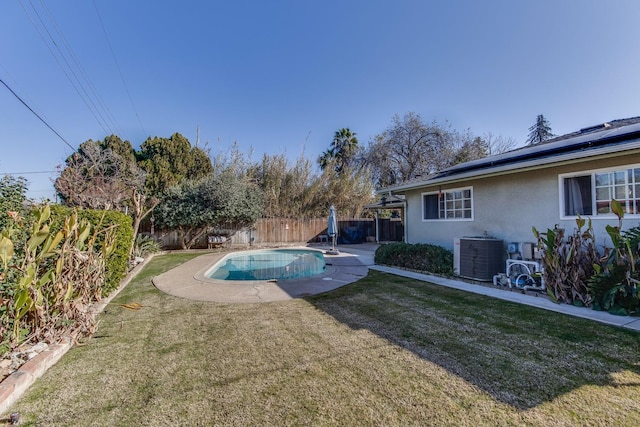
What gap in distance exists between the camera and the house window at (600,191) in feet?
19.1

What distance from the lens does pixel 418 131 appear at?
25641mm

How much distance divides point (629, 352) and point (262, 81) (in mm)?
16795

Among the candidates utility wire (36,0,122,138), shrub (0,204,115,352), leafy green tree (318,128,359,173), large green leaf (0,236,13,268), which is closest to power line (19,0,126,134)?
utility wire (36,0,122,138)

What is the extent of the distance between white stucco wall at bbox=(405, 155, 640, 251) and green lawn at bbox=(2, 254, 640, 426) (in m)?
2.66

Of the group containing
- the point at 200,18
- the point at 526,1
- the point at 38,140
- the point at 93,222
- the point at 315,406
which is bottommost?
the point at 315,406

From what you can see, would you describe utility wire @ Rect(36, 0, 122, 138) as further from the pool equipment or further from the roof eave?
the pool equipment

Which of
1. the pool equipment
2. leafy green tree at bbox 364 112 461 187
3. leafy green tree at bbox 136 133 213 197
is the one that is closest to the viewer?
the pool equipment

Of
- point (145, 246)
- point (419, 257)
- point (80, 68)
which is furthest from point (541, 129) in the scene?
point (80, 68)

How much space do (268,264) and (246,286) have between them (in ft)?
20.8

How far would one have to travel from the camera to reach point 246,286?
298 inches

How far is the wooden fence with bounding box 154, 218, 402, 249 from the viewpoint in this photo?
59.9 ft

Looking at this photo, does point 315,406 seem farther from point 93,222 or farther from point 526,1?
point 526,1

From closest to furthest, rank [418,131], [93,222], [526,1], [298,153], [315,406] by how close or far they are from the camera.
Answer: [315,406] < [93,222] < [526,1] < [298,153] < [418,131]

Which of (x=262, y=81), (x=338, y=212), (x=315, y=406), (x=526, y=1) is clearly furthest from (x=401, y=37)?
(x=315, y=406)
